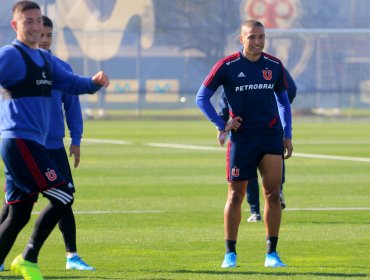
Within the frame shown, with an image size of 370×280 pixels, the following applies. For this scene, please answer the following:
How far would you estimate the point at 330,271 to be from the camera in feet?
33.2

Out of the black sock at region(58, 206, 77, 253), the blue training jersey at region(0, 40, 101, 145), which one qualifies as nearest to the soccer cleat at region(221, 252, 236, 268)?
the black sock at region(58, 206, 77, 253)

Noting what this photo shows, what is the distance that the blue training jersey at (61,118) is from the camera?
33.8 feet

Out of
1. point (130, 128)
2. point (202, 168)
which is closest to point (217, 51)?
point (130, 128)

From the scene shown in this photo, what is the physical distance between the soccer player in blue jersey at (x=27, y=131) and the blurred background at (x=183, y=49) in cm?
4628

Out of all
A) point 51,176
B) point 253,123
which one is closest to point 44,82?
point 51,176

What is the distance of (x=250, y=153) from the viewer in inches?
416

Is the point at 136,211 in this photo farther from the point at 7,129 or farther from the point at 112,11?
the point at 112,11

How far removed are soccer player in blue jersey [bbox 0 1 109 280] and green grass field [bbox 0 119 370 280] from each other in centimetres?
97

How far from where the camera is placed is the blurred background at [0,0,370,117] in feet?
189

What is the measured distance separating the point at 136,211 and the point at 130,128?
25.9 metres

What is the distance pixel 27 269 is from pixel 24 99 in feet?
4.12

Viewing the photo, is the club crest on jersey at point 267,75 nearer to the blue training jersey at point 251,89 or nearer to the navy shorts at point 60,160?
the blue training jersey at point 251,89

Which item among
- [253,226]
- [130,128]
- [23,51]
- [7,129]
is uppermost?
[23,51]

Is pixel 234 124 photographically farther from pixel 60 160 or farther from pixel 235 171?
pixel 60 160
